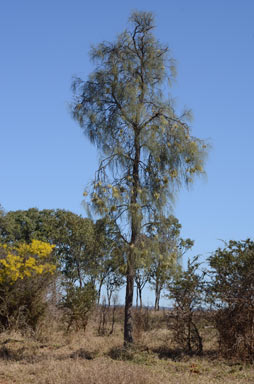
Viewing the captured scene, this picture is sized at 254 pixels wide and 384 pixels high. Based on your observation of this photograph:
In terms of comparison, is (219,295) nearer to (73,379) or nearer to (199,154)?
(199,154)

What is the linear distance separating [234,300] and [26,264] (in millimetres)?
6154

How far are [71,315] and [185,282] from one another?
5.54 metres

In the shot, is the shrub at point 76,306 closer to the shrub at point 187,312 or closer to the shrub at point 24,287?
the shrub at point 24,287

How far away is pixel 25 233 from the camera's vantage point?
31.7m

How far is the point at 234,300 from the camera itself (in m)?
10.5

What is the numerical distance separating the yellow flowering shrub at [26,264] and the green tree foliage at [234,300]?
537cm

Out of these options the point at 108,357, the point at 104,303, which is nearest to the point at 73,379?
the point at 108,357

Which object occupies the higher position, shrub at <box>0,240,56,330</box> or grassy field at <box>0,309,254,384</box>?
shrub at <box>0,240,56,330</box>

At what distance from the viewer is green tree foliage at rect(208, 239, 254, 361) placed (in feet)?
33.8

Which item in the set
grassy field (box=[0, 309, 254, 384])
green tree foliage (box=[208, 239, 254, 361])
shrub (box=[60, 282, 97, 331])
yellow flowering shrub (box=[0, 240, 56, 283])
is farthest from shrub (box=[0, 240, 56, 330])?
green tree foliage (box=[208, 239, 254, 361])

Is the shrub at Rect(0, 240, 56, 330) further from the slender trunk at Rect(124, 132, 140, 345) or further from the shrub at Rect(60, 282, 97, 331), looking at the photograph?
the slender trunk at Rect(124, 132, 140, 345)

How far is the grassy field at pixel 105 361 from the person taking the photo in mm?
7445

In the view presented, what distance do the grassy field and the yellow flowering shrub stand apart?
173 centimetres

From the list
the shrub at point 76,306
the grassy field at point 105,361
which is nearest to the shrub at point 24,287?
the grassy field at point 105,361
